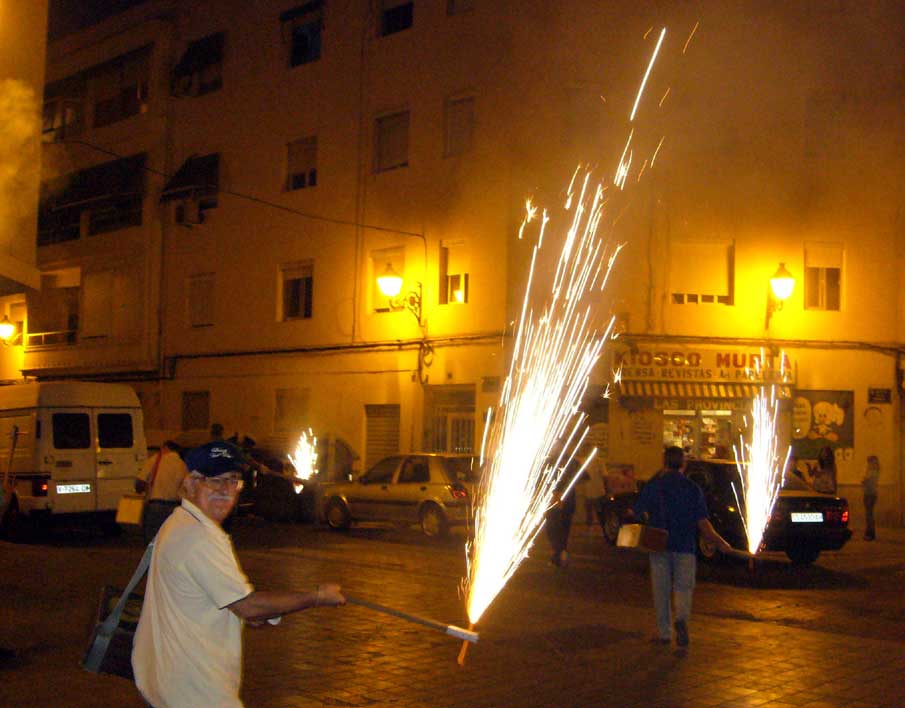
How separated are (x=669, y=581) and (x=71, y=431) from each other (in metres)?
12.2

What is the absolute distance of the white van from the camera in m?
17.6

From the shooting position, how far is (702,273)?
72.8 feet

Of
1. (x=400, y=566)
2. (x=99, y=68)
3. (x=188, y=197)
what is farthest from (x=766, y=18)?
(x=99, y=68)

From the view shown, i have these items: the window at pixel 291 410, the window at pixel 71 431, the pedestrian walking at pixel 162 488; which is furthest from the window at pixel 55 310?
the pedestrian walking at pixel 162 488

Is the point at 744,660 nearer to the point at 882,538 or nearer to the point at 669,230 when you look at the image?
the point at 882,538

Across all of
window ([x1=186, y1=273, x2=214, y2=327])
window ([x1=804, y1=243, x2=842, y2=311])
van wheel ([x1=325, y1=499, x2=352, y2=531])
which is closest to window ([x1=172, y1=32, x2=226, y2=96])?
window ([x1=186, y1=273, x2=214, y2=327])

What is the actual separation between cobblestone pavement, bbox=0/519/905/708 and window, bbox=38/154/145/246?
17743 millimetres

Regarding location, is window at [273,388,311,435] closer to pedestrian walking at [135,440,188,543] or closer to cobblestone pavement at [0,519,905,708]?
cobblestone pavement at [0,519,905,708]

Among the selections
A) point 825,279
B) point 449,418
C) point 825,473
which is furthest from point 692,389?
point 449,418

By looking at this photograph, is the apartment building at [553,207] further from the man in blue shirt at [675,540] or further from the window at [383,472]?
the man in blue shirt at [675,540]

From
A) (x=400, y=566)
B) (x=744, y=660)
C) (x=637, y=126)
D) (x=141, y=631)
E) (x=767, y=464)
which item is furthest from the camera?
(x=637, y=126)

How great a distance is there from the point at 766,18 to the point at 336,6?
11.3m

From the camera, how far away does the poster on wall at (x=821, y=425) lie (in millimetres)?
22062

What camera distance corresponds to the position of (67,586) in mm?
11867
